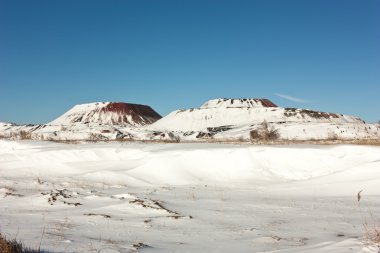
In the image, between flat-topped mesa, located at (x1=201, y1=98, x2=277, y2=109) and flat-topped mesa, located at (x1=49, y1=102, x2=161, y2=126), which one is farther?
flat-topped mesa, located at (x1=49, y1=102, x2=161, y2=126)

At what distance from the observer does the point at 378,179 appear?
9.30 m

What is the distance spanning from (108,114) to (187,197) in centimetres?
6650

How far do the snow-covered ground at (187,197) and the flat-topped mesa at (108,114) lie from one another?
183ft

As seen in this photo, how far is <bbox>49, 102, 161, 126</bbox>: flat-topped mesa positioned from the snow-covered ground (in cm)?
5563

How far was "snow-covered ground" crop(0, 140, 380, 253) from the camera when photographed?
4816mm

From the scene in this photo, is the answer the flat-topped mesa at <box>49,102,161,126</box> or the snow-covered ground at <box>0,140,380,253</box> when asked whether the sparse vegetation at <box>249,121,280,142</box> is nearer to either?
the snow-covered ground at <box>0,140,380,253</box>

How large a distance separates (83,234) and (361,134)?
101ft

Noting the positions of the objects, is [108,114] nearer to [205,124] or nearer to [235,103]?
[235,103]

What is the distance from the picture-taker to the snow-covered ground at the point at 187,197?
4816 millimetres

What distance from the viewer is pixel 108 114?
240ft

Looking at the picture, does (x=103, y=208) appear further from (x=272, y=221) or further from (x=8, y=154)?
(x=8, y=154)

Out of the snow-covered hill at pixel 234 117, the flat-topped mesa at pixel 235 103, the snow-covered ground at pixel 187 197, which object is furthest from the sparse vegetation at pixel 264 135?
the flat-topped mesa at pixel 235 103

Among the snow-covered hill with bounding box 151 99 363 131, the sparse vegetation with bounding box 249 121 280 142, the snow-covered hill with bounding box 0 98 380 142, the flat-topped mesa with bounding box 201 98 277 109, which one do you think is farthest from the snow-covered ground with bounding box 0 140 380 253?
the flat-topped mesa with bounding box 201 98 277 109

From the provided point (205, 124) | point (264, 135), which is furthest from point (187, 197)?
point (205, 124)
